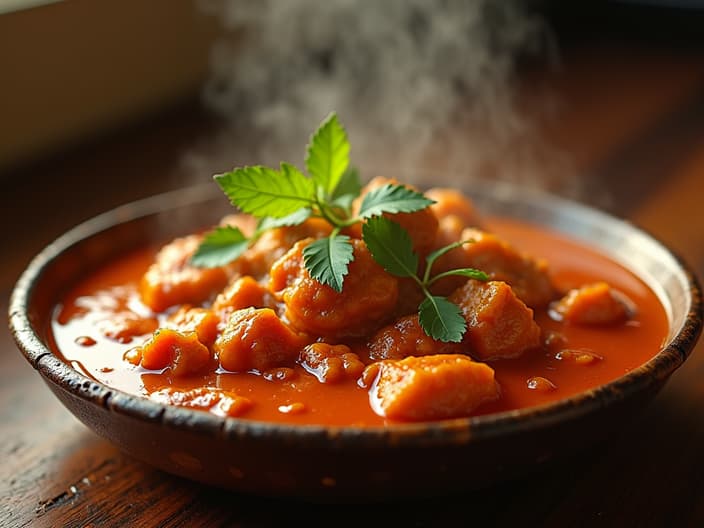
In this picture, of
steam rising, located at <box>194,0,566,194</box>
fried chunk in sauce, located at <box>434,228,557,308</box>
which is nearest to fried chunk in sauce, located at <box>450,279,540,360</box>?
fried chunk in sauce, located at <box>434,228,557,308</box>

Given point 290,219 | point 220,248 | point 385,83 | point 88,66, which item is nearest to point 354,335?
point 290,219

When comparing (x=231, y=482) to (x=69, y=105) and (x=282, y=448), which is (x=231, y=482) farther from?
(x=69, y=105)

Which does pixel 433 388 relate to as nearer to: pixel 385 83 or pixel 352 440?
pixel 352 440

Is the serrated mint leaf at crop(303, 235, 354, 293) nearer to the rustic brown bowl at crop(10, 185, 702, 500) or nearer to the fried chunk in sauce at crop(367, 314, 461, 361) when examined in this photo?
the fried chunk in sauce at crop(367, 314, 461, 361)

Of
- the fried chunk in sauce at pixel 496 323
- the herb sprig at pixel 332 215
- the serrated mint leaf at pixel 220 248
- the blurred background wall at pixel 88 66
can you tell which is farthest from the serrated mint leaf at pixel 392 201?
the blurred background wall at pixel 88 66

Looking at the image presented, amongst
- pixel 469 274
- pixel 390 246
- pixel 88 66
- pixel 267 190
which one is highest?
pixel 88 66
